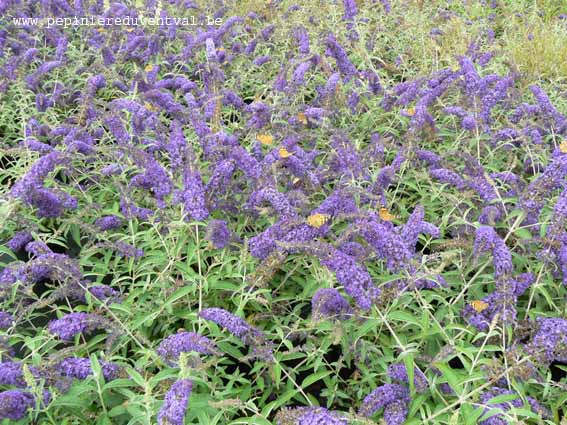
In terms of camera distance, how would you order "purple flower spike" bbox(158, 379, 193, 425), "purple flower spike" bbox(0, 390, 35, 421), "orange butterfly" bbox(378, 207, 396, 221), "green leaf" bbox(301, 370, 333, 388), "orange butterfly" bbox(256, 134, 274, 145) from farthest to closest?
1. "orange butterfly" bbox(256, 134, 274, 145)
2. "orange butterfly" bbox(378, 207, 396, 221)
3. "green leaf" bbox(301, 370, 333, 388)
4. "purple flower spike" bbox(0, 390, 35, 421)
5. "purple flower spike" bbox(158, 379, 193, 425)

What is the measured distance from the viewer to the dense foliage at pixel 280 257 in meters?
2.22

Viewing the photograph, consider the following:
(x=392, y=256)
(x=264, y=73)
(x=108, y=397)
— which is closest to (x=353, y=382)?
(x=392, y=256)

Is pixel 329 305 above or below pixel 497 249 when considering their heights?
below

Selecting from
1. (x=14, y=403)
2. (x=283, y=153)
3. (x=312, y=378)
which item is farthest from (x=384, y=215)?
(x=14, y=403)

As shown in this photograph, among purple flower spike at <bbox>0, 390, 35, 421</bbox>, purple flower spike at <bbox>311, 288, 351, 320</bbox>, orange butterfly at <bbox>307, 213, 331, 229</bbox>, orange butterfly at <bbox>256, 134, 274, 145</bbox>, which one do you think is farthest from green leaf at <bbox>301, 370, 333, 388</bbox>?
orange butterfly at <bbox>256, 134, 274, 145</bbox>

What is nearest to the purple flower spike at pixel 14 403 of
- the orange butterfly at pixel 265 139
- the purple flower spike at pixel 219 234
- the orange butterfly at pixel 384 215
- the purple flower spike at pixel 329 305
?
the purple flower spike at pixel 219 234

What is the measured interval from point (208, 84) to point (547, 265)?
8.65 ft

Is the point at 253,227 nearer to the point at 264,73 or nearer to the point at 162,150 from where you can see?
the point at 162,150

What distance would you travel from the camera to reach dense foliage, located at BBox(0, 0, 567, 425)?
7.30 feet

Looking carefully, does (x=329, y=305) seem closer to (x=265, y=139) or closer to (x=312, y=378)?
→ (x=312, y=378)

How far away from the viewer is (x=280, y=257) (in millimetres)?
2408

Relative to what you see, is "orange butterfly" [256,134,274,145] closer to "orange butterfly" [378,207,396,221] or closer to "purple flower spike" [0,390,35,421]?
"orange butterfly" [378,207,396,221]

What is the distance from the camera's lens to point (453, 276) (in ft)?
9.90

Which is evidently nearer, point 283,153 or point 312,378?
point 312,378
